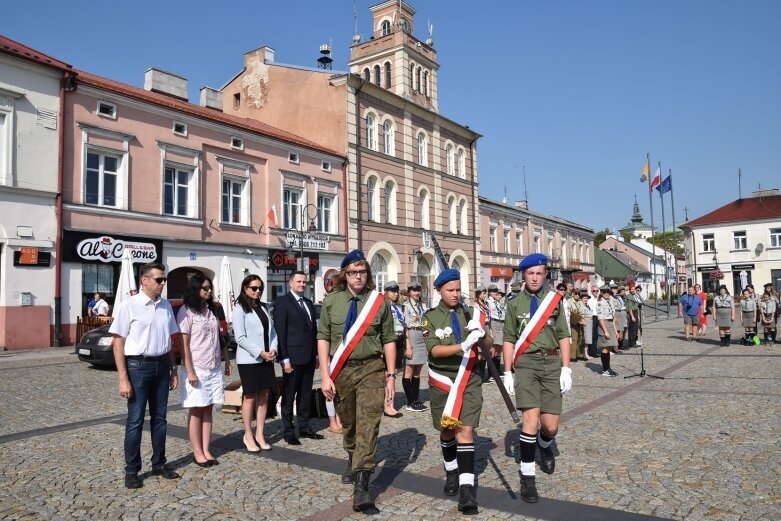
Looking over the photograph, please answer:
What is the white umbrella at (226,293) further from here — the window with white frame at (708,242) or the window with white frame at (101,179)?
the window with white frame at (708,242)

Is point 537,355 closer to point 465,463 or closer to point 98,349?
point 465,463

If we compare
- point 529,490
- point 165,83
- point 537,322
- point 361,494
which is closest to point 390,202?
point 165,83

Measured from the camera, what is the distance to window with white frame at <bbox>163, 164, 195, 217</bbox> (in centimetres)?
2266

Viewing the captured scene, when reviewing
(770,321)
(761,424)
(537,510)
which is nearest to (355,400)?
(537,510)

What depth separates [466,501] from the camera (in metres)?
4.65

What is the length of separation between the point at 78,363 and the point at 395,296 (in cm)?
936

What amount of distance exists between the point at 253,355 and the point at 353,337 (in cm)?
190

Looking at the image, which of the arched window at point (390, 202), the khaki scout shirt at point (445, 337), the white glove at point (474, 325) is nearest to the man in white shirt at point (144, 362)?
the khaki scout shirt at point (445, 337)

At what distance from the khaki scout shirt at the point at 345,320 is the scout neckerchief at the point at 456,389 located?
23.9 inches

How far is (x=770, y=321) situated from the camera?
1789cm

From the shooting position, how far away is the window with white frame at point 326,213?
29.0 meters

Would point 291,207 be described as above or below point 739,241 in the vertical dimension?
below

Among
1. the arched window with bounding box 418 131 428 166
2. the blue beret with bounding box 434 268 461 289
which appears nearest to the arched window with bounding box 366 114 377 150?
the arched window with bounding box 418 131 428 166

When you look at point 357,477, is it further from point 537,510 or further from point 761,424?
point 761,424
